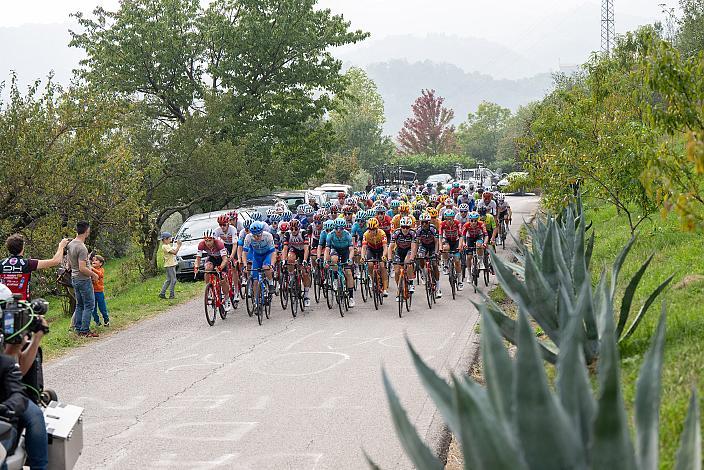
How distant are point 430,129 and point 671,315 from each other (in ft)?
376

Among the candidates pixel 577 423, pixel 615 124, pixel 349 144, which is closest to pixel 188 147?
pixel 615 124

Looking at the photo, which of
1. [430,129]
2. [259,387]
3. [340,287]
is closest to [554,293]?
[259,387]

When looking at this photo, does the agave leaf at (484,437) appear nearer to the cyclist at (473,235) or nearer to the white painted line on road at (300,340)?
the white painted line on road at (300,340)

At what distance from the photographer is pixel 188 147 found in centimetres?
2908

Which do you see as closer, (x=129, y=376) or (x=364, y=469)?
(x=364, y=469)

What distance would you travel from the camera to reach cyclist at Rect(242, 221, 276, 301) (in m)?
16.1

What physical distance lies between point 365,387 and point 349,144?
71.8 m

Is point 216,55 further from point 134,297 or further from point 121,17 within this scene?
point 134,297

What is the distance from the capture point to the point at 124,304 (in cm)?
1988

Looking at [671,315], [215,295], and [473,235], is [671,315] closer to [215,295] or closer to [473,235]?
[215,295]

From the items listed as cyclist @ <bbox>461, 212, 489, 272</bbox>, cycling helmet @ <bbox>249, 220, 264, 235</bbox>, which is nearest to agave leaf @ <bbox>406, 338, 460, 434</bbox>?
cycling helmet @ <bbox>249, 220, 264, 235</bbox>

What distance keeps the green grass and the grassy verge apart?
28.6 ft

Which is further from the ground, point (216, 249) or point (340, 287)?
point (216, 249)

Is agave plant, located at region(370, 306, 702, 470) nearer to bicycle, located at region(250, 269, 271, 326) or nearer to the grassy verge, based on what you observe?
the grassy verge
